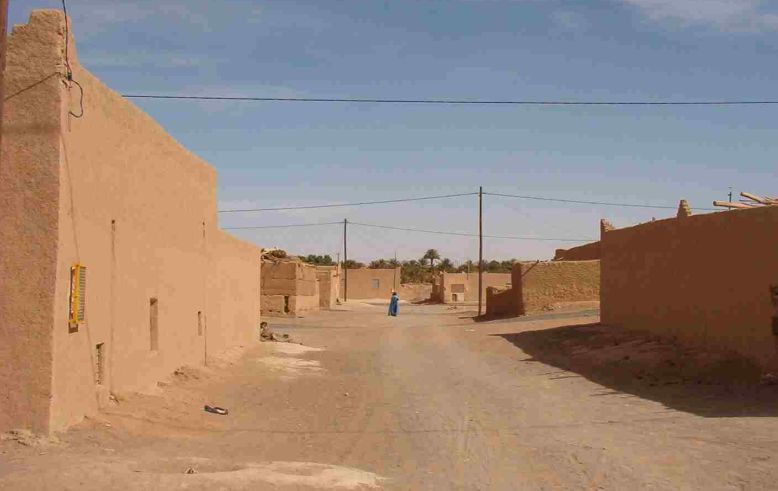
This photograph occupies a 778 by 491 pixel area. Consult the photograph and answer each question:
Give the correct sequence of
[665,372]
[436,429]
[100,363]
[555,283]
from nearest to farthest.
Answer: [100,363]
[436,429]
[665,372]
[555,283]

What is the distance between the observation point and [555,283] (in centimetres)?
3509

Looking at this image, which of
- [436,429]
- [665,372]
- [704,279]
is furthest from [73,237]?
[704,279]

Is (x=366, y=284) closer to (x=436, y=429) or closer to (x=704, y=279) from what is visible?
(x=704, y=279)

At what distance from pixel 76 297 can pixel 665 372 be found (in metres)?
11.6

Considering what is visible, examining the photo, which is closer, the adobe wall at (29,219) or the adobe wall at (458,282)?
the adobe wall at (29,219)

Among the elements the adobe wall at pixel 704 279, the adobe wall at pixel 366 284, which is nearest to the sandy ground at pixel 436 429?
the adobe wall at pixel 704 279

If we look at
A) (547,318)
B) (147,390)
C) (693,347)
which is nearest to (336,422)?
(147,390)

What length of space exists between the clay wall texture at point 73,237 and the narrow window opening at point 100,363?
45 millimetres

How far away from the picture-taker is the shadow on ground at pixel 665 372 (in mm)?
13359

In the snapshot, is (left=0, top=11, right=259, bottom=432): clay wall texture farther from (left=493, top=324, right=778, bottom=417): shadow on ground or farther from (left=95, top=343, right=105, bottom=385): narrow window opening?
(left=493, top=324, right=778, bottom=417): shadow on ground

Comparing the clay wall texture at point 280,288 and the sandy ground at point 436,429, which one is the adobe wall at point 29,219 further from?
the clay wall texture at point 280,288

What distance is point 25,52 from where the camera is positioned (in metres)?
9.20

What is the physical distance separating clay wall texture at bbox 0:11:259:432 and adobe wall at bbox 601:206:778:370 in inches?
403

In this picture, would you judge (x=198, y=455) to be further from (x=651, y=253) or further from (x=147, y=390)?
(x=651, y=253)
